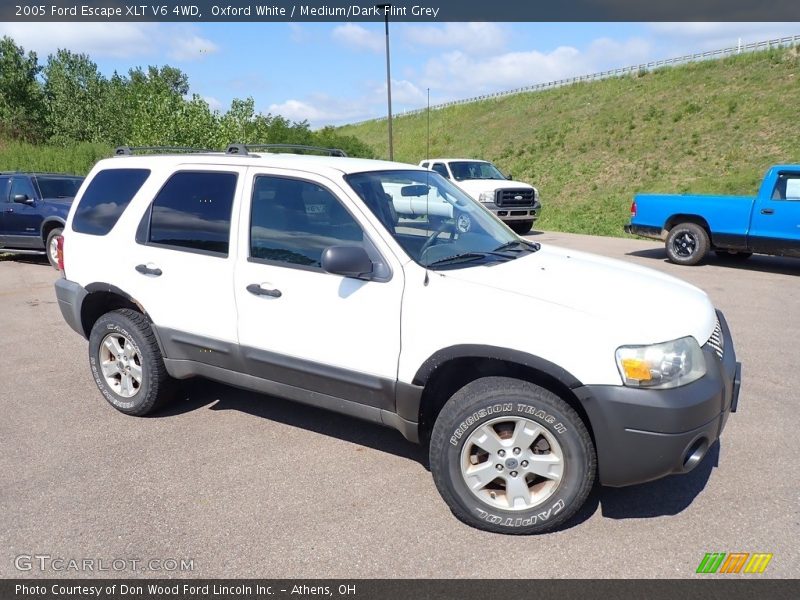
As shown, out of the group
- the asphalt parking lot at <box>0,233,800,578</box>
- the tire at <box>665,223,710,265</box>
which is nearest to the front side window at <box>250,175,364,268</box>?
the asphalt parking lot at <box>0,233,800,578</box>

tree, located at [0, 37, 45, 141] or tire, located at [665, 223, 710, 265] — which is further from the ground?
tree, located at [0, 37, 45, 141]

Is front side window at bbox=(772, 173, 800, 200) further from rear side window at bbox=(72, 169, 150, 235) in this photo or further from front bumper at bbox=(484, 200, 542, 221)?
rear side window at bbox=(72, 169, 150, 235)

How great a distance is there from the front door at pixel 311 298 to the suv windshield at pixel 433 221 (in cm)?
19

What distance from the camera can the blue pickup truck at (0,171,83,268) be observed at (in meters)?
Result: 12.1

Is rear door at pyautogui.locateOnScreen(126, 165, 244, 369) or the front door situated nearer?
the front door

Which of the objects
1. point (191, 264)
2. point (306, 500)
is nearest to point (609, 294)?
point (306, 500)

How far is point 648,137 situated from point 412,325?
103 ft

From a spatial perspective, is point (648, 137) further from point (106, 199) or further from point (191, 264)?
point (191, 264)

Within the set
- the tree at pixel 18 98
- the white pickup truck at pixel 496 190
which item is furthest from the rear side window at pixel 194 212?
the tree at pixel 18 98

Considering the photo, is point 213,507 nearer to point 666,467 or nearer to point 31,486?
point 31,486

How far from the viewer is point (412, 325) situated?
11.1ft

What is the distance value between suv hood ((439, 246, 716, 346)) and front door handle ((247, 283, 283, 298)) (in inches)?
40.9

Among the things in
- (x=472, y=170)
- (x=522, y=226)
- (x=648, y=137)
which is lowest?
(x=522, y=226)

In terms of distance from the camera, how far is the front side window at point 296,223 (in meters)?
3.74
